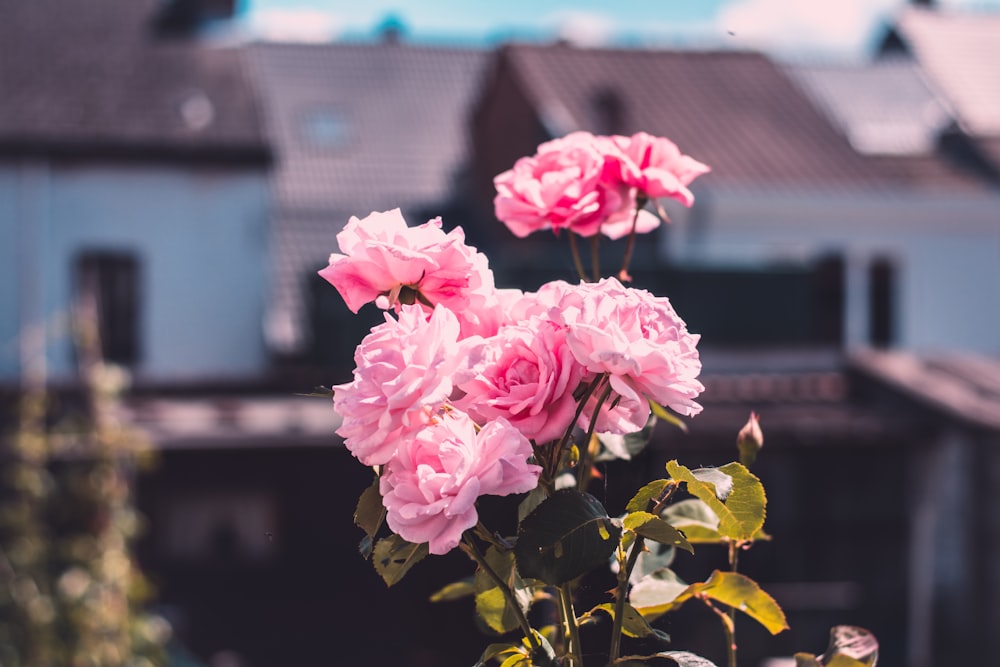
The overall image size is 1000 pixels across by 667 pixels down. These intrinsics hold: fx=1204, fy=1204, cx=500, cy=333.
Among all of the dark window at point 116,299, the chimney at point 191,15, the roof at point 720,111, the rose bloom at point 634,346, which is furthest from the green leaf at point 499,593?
the chimney at point 191,15

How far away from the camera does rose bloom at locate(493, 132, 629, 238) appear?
0.96 metres

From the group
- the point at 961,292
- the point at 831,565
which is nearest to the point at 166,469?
the point at 831,565

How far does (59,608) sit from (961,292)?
9.93 metres

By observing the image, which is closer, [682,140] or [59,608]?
[59,608]

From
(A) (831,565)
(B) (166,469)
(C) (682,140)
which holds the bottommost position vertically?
(A) (831,565)

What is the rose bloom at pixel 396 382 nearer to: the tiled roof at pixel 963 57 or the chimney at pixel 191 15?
the tiled roof at pixel 963 57

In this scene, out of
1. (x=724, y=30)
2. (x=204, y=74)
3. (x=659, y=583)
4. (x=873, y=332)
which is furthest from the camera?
(x=204, y=74)

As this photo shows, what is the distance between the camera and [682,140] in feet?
39.4

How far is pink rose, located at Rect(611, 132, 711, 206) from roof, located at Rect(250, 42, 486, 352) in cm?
1217

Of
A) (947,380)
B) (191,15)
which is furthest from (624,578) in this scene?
(191,15)

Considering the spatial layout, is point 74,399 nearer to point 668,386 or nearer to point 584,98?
point 584,98

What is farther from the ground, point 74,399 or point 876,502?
point 74,399

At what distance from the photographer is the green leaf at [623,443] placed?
97 cm

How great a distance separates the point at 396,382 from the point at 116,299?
12443 millimetres
